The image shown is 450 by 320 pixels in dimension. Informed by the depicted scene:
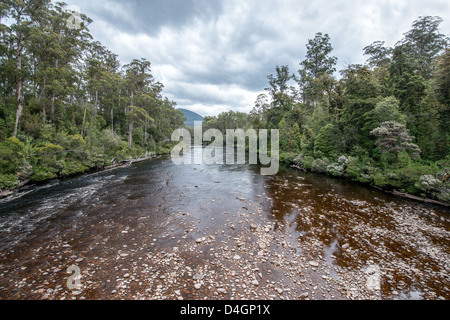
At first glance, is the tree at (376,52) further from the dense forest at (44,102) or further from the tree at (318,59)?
the dense forest at (44,102)

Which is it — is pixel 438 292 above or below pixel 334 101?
below

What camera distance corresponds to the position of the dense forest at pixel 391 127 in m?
12.9

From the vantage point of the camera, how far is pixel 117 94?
113 ft

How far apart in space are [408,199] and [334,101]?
53.3 ft

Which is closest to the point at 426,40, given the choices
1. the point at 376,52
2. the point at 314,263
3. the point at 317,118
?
the point at 376,52

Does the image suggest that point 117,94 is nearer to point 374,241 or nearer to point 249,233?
point 249,233

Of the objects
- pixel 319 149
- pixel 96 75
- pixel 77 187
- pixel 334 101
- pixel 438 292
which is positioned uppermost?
pixel 96 75

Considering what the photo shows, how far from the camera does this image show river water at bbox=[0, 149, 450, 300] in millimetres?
4379

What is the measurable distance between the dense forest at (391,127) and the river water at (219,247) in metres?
3.18

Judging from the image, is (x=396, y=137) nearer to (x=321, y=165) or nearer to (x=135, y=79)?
(x=321, y=165)

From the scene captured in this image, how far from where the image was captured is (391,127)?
1370cm

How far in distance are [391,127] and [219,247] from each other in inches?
649

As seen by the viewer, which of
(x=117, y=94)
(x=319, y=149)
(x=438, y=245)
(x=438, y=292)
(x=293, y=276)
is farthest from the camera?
(x=117, y=94)
